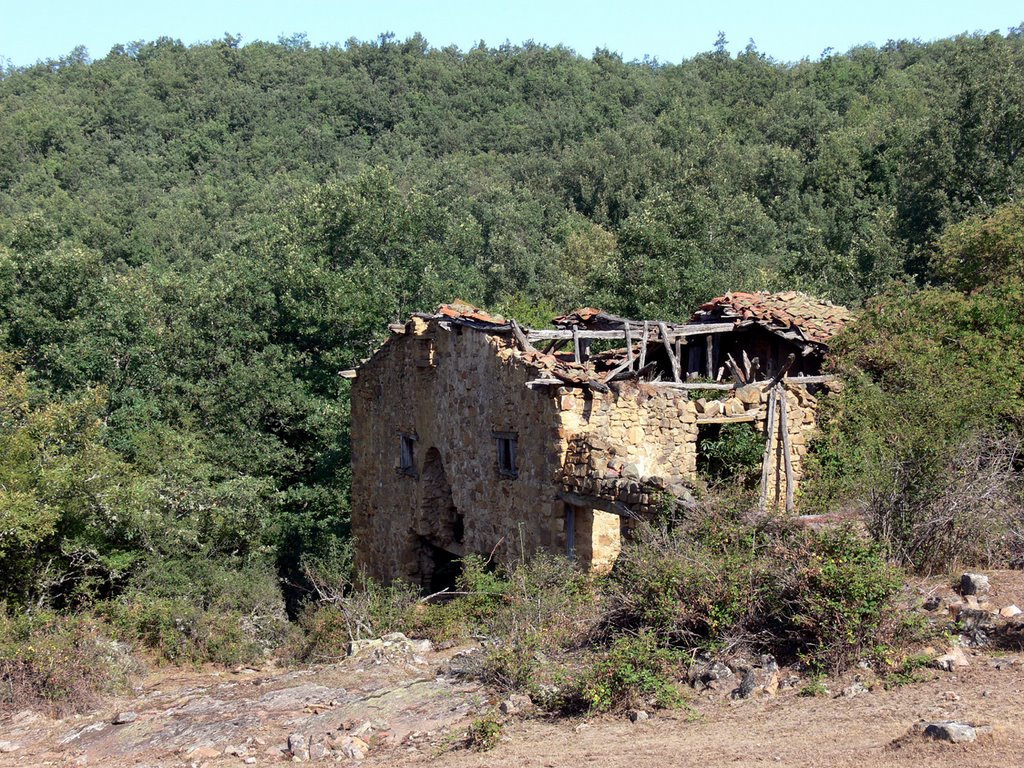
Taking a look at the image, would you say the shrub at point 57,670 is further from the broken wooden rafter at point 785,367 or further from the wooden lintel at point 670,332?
the broken wooden rafter at point 785,367

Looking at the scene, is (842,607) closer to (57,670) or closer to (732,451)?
(732,451)

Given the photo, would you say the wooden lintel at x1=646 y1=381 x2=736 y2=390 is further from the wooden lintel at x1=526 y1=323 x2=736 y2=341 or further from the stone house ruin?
the wooden lintel at x1=526 y1=323 x2=736 y2=341

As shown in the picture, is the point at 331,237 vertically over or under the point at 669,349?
over

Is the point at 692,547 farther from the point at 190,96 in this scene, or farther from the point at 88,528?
the point at 190,96

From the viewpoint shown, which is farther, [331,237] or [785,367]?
[331,237]

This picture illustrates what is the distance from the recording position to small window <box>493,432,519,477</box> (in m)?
15.7

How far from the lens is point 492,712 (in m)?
9.82

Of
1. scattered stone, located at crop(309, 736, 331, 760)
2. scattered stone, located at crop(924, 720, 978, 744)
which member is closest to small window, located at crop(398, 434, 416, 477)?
scattered stone, located at crop(309, 736, 331, 760)

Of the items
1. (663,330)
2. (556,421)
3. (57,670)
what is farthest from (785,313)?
(57,670)

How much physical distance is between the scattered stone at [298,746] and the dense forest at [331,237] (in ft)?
24.8

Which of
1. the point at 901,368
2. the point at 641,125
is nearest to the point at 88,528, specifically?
the point at 901,368

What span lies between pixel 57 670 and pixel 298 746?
13.3 feet

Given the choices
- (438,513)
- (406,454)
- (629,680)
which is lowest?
(629,680)

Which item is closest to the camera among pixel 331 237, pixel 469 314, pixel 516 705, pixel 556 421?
pixel 516 705
